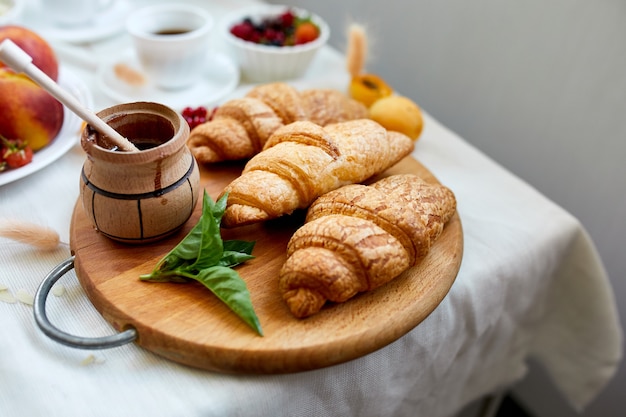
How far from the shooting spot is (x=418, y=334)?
0.86 m

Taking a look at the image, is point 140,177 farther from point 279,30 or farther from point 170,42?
point 279,30

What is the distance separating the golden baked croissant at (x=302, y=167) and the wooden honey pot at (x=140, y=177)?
0.08 metres

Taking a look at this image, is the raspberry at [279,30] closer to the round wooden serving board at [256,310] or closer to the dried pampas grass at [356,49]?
the dried pampas grass at [356,49]

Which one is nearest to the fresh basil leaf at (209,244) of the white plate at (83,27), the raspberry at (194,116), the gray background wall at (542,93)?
the raspberry at (194,116)

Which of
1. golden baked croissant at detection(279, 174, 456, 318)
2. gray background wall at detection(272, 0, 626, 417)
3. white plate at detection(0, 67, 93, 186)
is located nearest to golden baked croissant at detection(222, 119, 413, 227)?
golden baked croissant at detection(279, 174, 456, 318)

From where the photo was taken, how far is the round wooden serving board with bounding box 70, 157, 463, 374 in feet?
2.32

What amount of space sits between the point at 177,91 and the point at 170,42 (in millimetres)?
142

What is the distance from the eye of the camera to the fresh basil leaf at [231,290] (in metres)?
0.73

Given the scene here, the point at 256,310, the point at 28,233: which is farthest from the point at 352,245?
the point at 28,233

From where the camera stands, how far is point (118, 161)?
2.43 feet

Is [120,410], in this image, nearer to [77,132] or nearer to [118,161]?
[118,161]

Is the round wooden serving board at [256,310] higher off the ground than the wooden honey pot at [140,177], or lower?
lower

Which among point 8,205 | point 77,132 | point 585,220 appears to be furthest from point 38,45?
point 585,220

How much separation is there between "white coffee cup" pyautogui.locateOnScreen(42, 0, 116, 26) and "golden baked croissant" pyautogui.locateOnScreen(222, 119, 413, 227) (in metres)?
0.84
